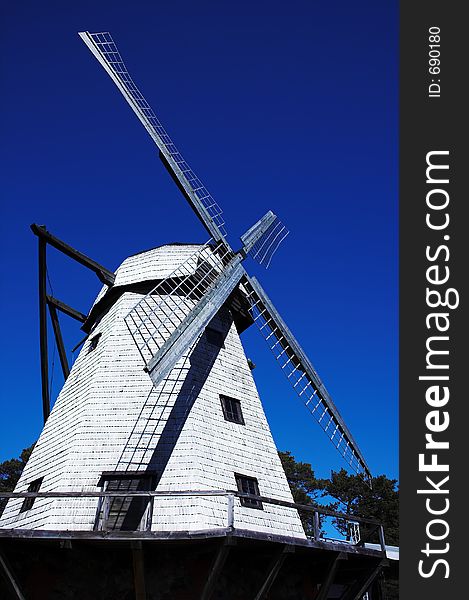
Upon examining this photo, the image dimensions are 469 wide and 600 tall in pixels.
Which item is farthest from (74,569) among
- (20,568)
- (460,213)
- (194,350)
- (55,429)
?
(460,213)

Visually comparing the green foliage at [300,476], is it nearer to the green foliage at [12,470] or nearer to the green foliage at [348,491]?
the green foliage at [348,491]

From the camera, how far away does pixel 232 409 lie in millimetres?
12977

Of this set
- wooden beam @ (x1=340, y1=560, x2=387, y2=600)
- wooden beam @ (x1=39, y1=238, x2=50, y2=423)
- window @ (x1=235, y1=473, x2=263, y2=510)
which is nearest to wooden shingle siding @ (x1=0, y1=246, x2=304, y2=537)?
window @ (x1=235, y1=473, x2=263, y2=510)

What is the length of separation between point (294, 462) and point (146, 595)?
32578 mm

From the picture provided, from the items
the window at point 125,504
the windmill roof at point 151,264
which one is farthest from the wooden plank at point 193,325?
the window at point 125,504

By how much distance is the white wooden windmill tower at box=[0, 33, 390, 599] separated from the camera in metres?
9.91

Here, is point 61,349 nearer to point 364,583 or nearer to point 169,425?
point 169,425

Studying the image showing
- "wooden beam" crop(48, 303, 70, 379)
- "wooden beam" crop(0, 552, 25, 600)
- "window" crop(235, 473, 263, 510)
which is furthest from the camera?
"wooden beam" crop(48, 303, 70, 379)

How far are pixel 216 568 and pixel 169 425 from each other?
10.6 ft

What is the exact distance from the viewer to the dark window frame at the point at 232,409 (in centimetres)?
1262

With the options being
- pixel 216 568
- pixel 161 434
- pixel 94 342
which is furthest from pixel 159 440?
pixel 94 342

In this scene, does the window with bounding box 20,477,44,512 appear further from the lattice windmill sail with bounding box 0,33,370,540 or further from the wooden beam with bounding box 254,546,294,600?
the wooden beam with bounding box 254,546,294,600

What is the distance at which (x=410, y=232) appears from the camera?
7781mm

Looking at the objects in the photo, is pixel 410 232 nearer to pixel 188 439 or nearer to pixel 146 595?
pixel 188 439
